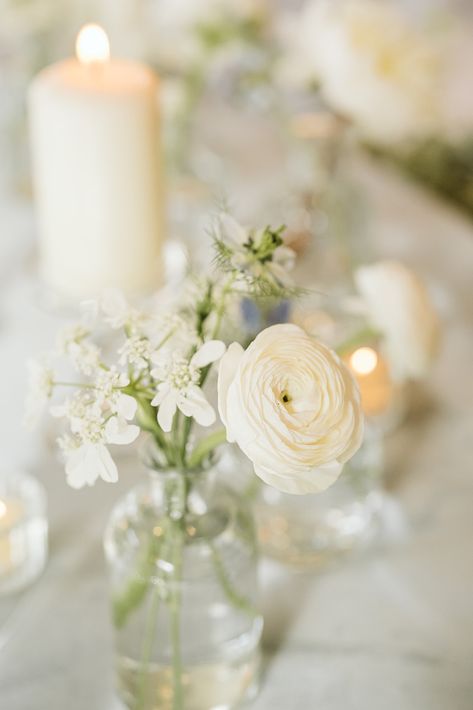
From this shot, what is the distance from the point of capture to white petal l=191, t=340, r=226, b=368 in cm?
41

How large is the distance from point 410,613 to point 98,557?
0.23 metres

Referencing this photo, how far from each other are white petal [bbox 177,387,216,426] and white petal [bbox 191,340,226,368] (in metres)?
0.01

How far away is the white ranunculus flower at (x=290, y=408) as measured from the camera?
1.26 feet

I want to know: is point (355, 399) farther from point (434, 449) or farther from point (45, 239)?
point (45, 239)

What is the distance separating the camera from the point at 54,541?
668mm

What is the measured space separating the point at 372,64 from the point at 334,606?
580 millimetres

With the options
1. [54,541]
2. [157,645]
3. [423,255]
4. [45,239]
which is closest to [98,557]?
[54,541]

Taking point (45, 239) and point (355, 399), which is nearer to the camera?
point (355, 399)

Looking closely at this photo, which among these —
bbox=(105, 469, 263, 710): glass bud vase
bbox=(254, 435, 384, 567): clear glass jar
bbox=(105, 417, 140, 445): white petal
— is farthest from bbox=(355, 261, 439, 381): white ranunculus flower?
bbox=(105, 417, 140, 445): white petal

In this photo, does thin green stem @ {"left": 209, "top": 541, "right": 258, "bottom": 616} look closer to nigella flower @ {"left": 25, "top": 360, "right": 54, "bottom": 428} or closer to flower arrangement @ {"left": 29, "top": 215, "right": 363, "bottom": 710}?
flower arrangement @ {"left": 29, "top": 215, "right": 363, "bottom": 710}

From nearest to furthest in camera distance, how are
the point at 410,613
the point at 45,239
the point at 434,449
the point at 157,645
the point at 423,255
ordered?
the point at 157,645
the point at 410,613
the point at 434,449
the point at 45,239
the point at 423,255

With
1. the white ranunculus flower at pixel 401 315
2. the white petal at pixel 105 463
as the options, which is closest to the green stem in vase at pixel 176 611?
the white petal at pixel 105 463

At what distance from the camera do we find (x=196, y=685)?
0.53m

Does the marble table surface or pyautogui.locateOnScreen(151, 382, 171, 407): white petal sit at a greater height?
pyautogui.locateOnScreen(151, 382, 171, 407): white petal
